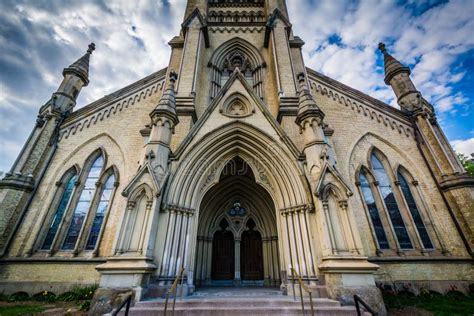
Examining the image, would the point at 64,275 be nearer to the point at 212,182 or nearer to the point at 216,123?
the point at 212,182

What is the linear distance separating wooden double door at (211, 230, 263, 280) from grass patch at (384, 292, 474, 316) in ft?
15.9

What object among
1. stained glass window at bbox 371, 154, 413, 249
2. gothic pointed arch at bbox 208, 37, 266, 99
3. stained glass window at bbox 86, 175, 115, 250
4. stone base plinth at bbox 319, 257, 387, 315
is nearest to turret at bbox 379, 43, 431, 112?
stained glass window at bbox 371, 154, 413, 249

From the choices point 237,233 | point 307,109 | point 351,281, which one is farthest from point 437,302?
point 307,109

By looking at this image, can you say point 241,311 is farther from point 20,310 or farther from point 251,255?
point 20,310

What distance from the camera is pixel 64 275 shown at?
7977mm

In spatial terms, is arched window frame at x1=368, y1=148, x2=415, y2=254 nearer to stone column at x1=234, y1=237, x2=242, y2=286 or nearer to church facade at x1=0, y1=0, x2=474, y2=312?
church facade at x1=0, y1=0, x2=474, y2=312

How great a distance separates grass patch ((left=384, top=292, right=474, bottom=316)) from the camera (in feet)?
19.0

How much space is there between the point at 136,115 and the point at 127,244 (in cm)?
765

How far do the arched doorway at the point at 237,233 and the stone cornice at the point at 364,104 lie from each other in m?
6.79

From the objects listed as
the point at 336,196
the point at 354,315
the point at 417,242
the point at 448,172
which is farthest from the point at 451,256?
the point at 354,315

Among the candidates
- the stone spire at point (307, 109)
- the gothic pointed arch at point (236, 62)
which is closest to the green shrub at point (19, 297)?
the stone spire at point (307, 109)

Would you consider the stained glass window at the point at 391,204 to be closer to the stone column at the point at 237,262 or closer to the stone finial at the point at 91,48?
the stone column at the point at 237,262

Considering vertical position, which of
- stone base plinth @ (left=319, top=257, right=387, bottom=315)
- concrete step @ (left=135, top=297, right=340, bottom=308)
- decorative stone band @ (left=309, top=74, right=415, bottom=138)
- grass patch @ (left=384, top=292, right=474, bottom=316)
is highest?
decorative stone band @ (left=309, top=74, right=415, bottom=138)

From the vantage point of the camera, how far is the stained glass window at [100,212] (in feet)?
28.9
